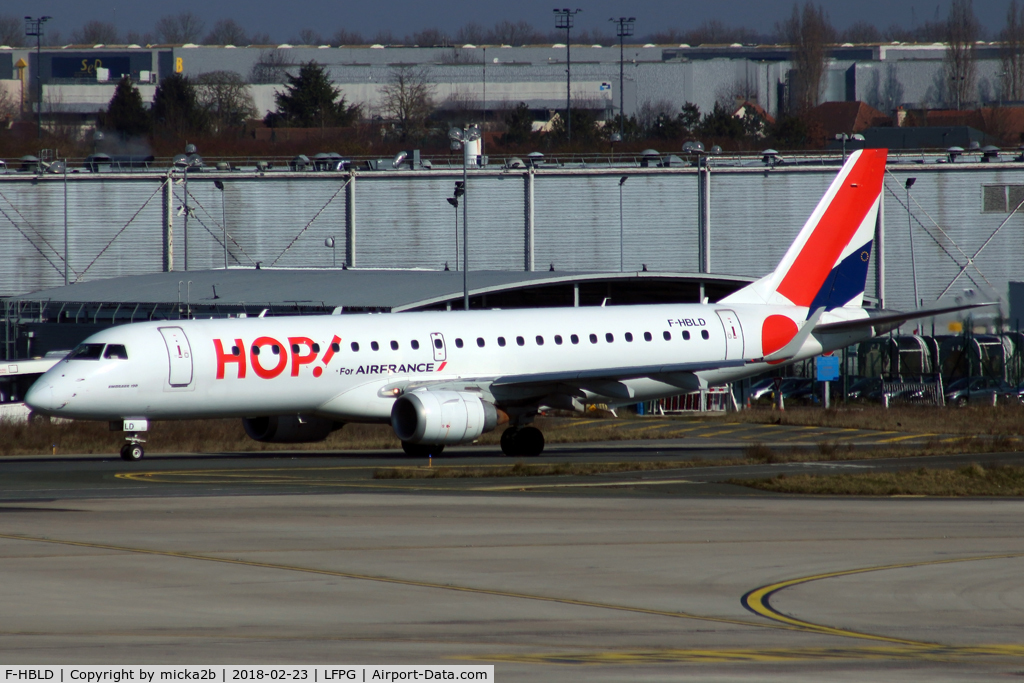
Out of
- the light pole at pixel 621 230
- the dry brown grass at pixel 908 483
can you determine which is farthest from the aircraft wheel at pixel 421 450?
the light pole at pixel 621 230

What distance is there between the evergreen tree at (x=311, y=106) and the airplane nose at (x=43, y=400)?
145m

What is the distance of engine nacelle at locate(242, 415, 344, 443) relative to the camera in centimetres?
3588

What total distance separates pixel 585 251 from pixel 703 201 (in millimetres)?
7124

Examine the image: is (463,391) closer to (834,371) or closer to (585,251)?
(834,371)

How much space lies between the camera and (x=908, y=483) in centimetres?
2722

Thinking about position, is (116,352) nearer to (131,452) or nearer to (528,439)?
(131,452)

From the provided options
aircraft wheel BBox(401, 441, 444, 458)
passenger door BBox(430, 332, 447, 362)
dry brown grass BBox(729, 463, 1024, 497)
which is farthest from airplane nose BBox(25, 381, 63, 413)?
dry brown grass BBox(729, 463, 1024, 497)

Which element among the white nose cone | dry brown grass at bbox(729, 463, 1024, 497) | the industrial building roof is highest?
the industrial building roof

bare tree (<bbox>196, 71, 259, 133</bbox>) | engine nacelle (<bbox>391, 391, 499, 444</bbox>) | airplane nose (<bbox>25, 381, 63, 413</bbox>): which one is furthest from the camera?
bare tree (<bbox>196, 71, 259, 133</bbox>)

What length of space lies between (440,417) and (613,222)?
45.1 m

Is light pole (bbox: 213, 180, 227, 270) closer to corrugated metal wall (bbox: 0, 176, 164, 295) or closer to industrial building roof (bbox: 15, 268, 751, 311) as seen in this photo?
corrugated metal wall (bbox: 0, 176, 164, 295)

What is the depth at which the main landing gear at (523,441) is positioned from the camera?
120 feet

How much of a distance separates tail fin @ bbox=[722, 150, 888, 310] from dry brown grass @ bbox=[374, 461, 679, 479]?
11419 millimetres

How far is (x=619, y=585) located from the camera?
16250mm
